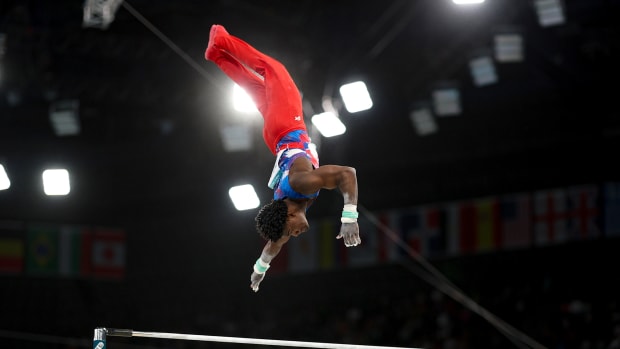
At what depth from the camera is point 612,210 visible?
11750mm

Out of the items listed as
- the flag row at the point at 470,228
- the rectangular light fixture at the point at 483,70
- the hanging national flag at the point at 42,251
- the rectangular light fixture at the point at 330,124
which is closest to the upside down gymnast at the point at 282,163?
the rectangular light fixture at the point at 330,124

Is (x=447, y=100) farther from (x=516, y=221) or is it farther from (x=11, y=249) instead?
(x=11, y=249)

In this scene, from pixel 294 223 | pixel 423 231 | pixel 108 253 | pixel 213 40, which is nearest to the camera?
pixel 294 223

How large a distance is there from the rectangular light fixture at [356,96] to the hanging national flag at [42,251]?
332 inches

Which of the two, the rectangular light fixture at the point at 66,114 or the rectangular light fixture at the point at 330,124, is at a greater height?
the rectangular light fixture at the point at 66,114

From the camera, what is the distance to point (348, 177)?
17.0 feet

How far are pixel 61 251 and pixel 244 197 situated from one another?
25.3 feet

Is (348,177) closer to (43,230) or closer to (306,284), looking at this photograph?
(306,284)

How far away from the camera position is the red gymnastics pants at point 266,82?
233 inches

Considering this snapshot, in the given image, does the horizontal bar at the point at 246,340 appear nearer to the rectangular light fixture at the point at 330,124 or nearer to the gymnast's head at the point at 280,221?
the gymnast's head at the point at 280,221

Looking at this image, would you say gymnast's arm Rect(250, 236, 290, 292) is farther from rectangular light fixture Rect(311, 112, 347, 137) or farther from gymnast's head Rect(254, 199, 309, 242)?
rectangular light fixture Rect(311, 112, 347, 137)

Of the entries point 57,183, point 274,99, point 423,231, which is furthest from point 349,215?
point 423,231

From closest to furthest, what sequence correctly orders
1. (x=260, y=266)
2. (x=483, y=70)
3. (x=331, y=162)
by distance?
(x=260, y=266) → (x=331, y=162) → (x=483, y=70)

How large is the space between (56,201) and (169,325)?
10.5 ft
